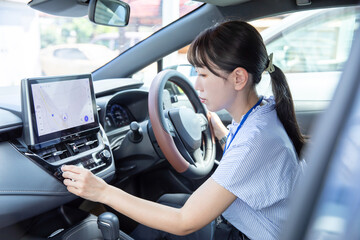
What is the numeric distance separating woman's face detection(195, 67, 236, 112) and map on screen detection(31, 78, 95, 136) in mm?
517

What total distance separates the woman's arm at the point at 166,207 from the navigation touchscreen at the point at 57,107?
0.70 ft

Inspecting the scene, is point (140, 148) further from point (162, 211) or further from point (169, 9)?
point (169, 9)

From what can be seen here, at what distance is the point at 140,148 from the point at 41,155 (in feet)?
1.88

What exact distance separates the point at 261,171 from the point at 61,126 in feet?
2.63

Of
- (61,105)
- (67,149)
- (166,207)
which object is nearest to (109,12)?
(61,105)

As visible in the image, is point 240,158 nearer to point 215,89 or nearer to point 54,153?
point 215,89

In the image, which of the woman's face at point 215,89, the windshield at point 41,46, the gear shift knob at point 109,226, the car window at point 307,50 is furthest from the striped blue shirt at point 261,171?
the windshield at point 41,46

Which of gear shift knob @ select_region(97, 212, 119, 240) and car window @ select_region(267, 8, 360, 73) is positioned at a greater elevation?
car window @ select_region(267, 8, 360, 73)

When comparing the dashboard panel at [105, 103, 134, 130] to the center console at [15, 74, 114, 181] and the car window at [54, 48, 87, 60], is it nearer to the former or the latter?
the center console at [15, 74, 114, 181]

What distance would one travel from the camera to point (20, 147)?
4.62 feet

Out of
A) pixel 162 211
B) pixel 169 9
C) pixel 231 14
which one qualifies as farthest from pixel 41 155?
pixel 169 9

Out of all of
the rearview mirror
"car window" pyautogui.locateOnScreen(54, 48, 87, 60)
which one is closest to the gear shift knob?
the rearview mirror

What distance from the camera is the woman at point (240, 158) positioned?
3.76ft

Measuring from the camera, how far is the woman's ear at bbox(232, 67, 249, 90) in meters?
1.29
